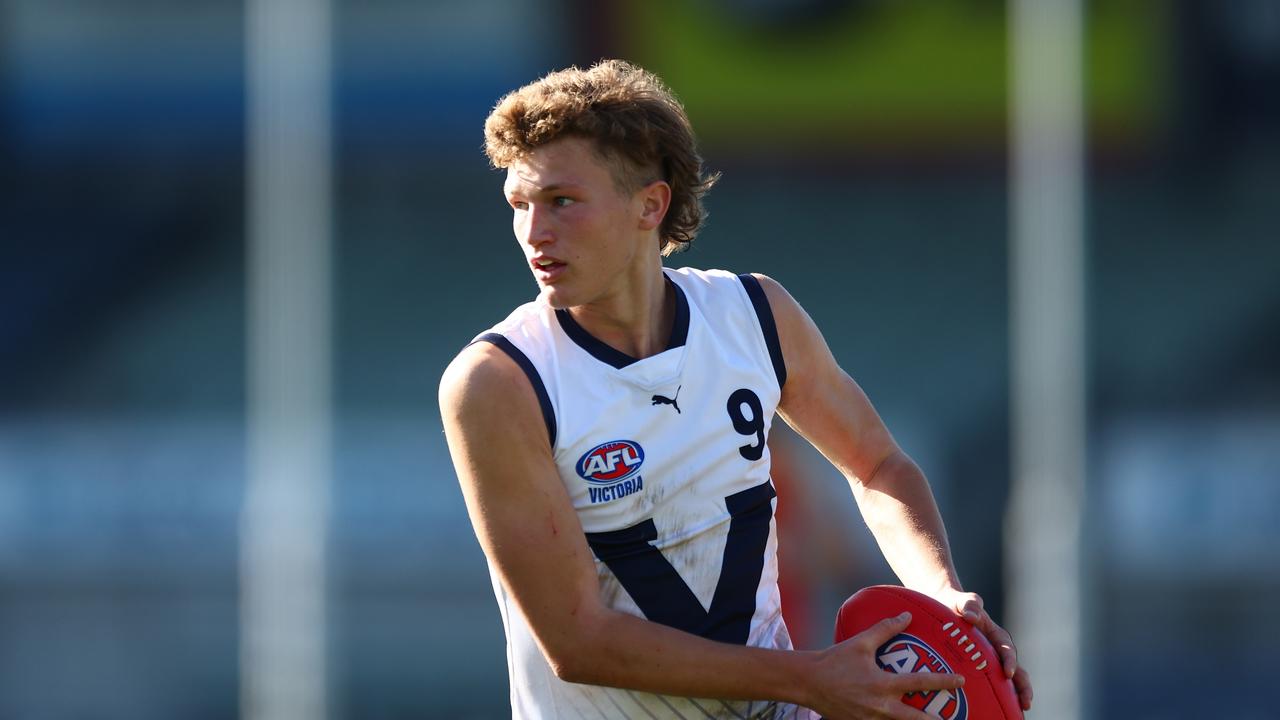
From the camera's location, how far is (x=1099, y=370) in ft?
38.5

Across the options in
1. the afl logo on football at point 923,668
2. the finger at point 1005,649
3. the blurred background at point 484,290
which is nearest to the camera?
the afl logo on football at point 923,668

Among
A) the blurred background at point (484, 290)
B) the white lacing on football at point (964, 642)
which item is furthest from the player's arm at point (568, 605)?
the blurred background at point (484, 290)

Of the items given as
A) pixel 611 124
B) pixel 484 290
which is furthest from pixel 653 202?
pixel 484 290

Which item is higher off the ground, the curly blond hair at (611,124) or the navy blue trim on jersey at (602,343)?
the curly blond hair at (611,124)

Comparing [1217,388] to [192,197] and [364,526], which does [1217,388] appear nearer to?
[364,526]

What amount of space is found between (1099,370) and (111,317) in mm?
7171

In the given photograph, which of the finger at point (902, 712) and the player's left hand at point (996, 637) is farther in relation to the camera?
the player's left hand at point (996, 637)

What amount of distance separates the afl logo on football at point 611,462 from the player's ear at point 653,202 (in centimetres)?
40

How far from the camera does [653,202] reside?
2.96 metres

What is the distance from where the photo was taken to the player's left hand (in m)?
2.86

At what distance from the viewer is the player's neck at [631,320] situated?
2938mm

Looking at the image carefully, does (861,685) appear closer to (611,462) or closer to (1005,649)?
(1005,649)

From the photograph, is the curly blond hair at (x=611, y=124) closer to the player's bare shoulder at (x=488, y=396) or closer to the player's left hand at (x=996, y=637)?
the player's bare shoulder at (x=488, y=396)

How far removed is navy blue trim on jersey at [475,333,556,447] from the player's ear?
334 millimetres
